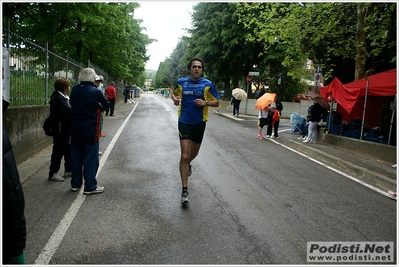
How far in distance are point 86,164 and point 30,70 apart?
4.60m

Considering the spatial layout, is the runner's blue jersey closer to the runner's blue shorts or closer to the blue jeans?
the runner's blue shorts

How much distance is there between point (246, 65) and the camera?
94.5 feet

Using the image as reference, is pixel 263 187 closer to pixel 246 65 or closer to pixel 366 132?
pixel 366 132

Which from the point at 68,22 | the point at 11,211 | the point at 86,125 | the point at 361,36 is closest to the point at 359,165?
the point at 361,36

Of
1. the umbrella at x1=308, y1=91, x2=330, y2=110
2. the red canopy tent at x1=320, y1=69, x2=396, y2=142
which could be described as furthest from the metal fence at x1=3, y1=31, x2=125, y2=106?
the red canopy tent at x1=320, y1=69, x2=396, y2=142

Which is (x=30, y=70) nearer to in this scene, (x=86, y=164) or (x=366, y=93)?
(x=86, y=164)

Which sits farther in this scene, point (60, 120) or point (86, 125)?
point (60, 120)

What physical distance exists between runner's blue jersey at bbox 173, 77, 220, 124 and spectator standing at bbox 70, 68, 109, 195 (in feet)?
3.87

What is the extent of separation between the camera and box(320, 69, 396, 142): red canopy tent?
10.1 meters

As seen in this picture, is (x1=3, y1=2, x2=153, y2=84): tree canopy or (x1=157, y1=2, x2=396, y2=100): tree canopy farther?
(x1=3, y1=2, x2=153, y2=84): tree canopy

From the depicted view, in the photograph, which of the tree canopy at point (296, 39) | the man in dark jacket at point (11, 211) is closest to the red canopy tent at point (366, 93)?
the tree canopy at point (296, 39)

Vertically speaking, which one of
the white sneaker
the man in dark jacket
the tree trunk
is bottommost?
the white sneaker

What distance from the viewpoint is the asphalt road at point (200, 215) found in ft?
10.6

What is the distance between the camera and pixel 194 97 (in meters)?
4.78
